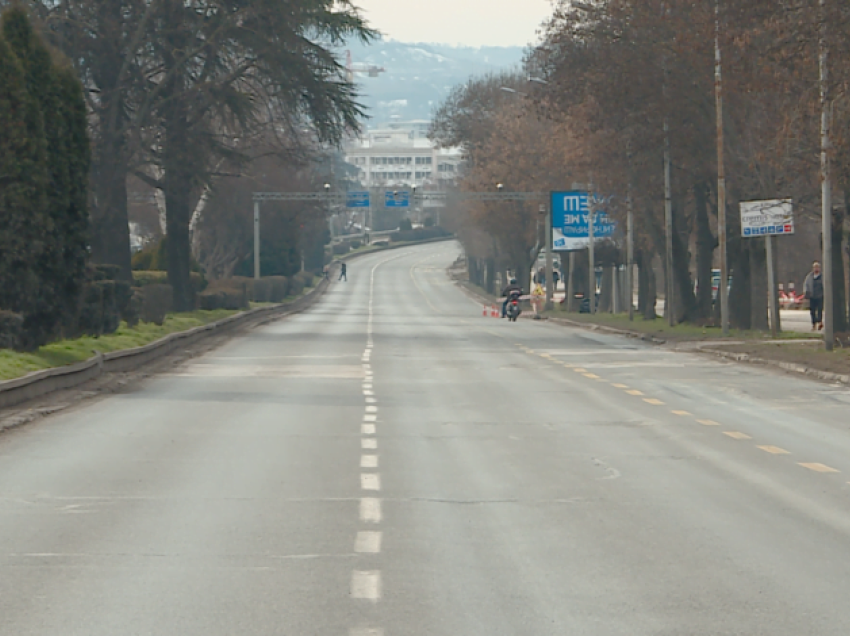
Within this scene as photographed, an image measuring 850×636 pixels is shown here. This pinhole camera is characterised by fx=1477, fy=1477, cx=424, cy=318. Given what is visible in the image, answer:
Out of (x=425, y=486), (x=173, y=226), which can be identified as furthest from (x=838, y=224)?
(x=425, y=486)

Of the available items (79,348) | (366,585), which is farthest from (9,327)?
(366,585)

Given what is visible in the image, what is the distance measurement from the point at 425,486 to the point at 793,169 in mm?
22673

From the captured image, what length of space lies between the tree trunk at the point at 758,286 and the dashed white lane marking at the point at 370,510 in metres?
32.1

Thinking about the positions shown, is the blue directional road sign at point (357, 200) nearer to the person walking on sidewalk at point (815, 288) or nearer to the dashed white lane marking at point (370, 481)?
the person walking on sidewalk at point (815, 288)

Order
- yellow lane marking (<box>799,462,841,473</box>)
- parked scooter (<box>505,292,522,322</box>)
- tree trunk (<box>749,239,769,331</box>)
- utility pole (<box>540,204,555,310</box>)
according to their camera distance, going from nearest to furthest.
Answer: yellow lane marking (<box>799,462,841,473</box>) < tree trunk (<box>749,239,769,331</box>) < parked scooter (<box>505,292,522,322</box>) < utility pole (<box>540,204,555,310</box>)

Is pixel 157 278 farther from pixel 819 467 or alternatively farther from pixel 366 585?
pixel 366 585

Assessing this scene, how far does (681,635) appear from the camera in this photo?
6625 millimetres

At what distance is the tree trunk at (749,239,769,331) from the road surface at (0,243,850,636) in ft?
69.5

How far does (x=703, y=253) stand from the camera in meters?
46.3

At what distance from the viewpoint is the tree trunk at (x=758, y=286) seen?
41.7m

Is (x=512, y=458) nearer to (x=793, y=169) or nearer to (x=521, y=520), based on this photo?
(x=521, y=520)

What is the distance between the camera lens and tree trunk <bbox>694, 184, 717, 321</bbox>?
45.6 meters

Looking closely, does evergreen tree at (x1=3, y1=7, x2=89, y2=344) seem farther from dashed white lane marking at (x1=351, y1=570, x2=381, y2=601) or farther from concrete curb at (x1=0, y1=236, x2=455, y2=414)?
dashed white lane marking at (x1=351, y1=570, x2=381, y2=601)

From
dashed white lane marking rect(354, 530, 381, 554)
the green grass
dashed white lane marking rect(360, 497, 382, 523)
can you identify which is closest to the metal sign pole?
the green grass
